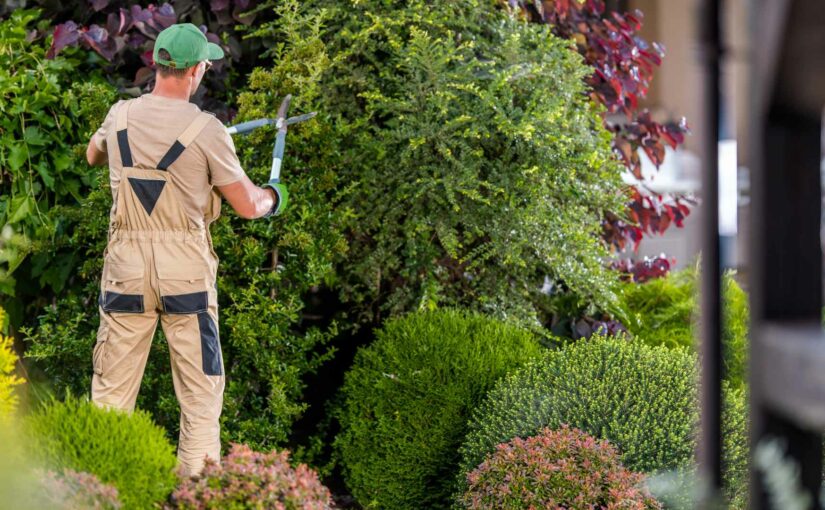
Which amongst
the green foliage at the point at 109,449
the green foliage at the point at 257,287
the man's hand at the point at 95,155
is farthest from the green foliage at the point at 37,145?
the green foliage at the point at 109,449

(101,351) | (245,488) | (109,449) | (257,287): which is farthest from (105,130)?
(245,488)

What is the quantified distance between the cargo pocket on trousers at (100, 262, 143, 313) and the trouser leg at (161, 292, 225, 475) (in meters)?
0.14

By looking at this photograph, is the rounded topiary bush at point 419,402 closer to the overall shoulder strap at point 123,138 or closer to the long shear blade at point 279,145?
the long shear blade at point 279,145

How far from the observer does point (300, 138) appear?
4973 millimetres

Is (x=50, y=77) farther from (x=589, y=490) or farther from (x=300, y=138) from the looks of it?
(x=589, y=490)

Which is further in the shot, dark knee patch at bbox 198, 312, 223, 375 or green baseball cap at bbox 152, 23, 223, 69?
dark knee patch at bbox 198, 312, 223, 375

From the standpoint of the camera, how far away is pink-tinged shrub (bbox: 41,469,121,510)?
2674 mm

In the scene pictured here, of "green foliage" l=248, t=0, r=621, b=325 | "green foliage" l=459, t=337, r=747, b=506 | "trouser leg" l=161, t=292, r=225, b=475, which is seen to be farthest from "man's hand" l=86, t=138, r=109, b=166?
A: "green foliage" l=459, t=337, r=747, b=506

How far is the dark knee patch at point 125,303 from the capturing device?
12.6 ft

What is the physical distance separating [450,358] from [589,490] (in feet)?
3.66

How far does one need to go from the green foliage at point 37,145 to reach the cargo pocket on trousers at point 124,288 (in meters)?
1.17

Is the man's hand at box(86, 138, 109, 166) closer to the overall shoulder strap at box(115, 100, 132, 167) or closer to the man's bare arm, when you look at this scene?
the overall shoulder strap at box(115, 100, 132, 167)

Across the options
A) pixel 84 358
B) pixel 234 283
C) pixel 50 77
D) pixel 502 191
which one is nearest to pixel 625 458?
pixel 502 191

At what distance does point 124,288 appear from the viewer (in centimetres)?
384
